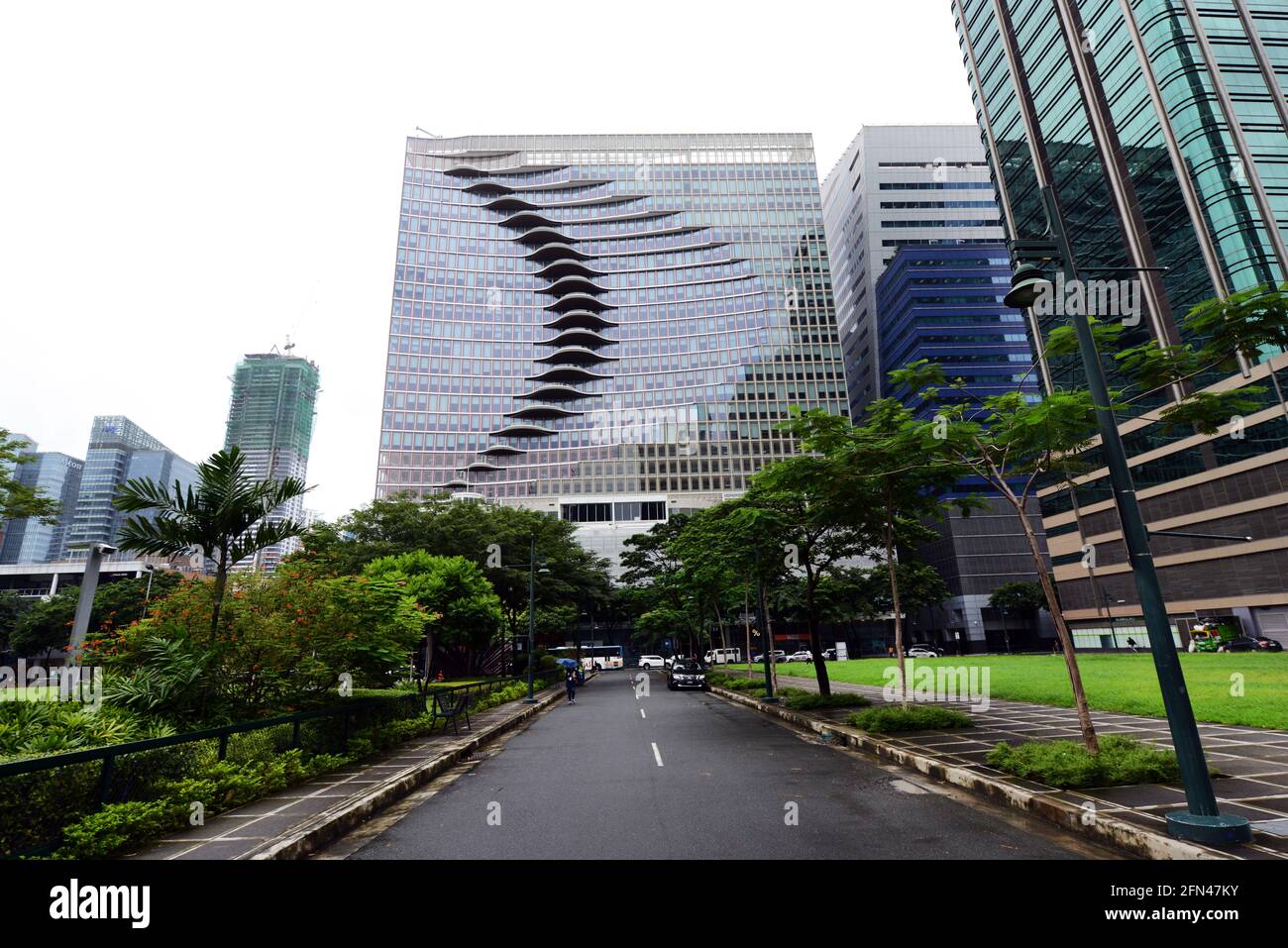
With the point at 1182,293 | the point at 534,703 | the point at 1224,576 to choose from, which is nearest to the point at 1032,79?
the point at 1182,293

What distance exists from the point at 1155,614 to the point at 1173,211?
2628 inches

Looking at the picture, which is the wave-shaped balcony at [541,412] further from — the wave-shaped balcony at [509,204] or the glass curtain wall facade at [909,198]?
the glass curtain wall facade at [909,198]

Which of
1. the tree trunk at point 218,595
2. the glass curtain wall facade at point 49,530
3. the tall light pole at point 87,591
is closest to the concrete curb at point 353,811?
the tree trunk at point 218,595

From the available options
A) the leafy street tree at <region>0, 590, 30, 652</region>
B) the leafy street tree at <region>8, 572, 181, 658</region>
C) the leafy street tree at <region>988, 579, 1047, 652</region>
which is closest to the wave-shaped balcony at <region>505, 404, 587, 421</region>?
the leafy street tree at <region>8, 572, 181, 658</region>

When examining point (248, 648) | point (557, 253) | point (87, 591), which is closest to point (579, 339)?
point (557, 253)

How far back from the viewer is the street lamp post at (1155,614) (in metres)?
5.37

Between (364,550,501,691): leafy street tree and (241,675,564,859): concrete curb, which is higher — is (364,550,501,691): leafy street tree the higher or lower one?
the higher one

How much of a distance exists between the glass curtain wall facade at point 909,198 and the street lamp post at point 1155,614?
112 m

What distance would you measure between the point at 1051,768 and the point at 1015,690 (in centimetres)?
1399

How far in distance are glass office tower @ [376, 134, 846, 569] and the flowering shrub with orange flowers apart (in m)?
83.0

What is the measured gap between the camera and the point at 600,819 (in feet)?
23.9

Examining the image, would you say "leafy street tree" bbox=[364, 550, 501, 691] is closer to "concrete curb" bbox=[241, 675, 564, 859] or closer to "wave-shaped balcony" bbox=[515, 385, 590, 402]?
"concrete curb" bbox=[241, 675, 564, 859]

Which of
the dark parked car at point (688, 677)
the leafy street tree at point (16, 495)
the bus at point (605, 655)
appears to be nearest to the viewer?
the leafy street tree at point (16, 495)

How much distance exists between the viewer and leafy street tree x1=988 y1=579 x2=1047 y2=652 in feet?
251
